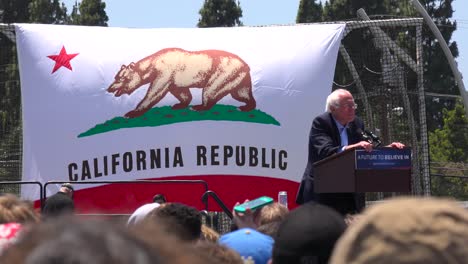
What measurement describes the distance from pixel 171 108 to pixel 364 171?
7201 mm

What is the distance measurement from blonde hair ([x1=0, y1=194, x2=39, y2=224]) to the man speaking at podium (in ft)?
12.5

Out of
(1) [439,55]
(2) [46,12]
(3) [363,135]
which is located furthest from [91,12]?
(3) [363,135]

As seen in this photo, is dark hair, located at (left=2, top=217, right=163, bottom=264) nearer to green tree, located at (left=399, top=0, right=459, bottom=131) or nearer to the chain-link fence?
the chain-link fence

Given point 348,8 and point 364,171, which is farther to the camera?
point 348,8

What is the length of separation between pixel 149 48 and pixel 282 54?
69.5 inches

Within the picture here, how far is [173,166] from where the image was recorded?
13.6 metres

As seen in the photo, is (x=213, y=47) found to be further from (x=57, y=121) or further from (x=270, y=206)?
(x=270, y=206)

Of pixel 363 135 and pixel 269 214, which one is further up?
pixel 363 135

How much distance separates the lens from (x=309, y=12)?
50969 mm

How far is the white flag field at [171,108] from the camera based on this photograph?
13.5m

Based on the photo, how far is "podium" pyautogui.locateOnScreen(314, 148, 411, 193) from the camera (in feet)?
21.9

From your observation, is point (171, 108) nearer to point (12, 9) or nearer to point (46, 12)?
point (46, 12)

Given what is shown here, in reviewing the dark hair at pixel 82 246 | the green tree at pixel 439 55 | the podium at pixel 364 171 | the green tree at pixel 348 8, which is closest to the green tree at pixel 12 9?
the green tree at pixel 348 8

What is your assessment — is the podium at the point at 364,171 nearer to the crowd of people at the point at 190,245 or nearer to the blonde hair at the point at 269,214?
the blonde hair at the point at 269,214
